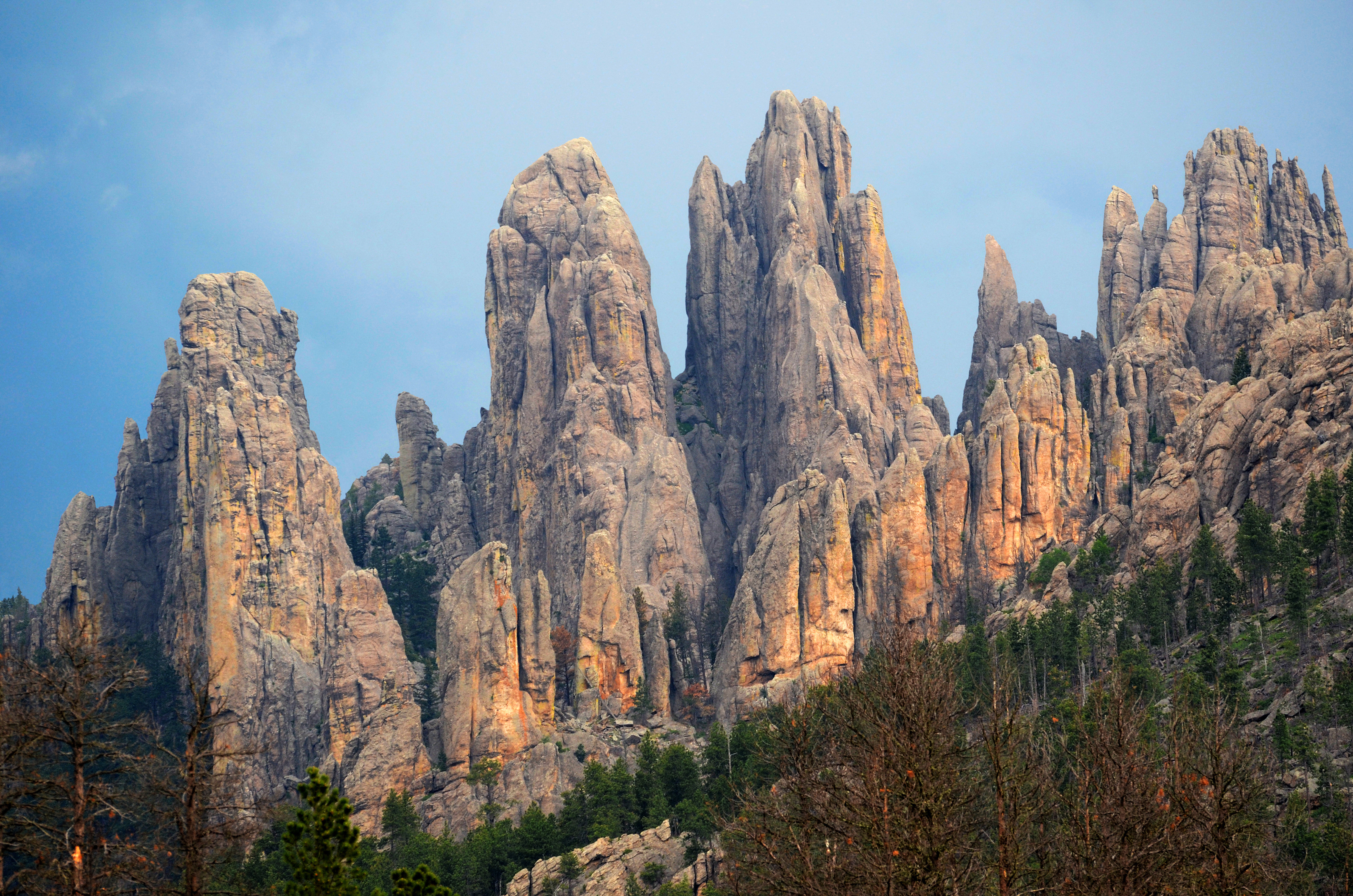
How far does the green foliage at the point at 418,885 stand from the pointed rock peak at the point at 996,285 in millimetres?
128306

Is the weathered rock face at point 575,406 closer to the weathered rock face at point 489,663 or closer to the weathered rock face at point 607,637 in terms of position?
the weathered rock face at point 607,637

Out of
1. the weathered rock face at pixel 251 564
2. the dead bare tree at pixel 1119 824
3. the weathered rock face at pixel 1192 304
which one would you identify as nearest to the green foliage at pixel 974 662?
the weathered rock face at pixel 1192 304

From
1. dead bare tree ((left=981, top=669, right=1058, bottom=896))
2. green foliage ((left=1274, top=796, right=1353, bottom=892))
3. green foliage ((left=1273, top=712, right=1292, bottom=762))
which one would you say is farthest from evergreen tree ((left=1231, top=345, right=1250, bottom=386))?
dead bare tree ((left=981, top=669, right=1058, bottom=896))

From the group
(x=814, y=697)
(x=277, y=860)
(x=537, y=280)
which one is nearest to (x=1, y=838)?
(x=814, y=697)

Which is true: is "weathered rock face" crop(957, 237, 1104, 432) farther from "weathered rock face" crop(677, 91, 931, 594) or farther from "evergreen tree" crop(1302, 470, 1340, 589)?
"evergreen tree" crop(1302, 470, 1340, 589)

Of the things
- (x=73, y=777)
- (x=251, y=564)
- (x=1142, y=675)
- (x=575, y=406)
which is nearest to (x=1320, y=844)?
(x=1142, y=675)

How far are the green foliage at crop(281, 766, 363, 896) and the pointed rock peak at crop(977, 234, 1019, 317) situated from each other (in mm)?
127532

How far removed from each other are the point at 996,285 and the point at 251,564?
8486 centimetres

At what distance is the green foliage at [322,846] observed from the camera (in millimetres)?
30406

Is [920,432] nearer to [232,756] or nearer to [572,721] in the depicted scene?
[572,721]

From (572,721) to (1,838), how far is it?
73.8 metres

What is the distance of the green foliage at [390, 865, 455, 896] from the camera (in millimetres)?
29188

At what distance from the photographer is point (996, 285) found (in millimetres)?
150250

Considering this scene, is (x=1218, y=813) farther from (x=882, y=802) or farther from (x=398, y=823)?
(x=398, y=823)
